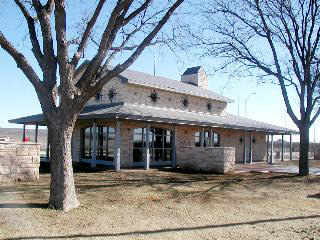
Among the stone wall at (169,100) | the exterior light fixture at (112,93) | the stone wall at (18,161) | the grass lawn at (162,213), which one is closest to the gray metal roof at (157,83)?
the stone wall at (169,100)

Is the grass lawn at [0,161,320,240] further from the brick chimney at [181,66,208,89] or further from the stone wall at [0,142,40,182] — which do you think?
the brick chimney at [181,66,208,89]

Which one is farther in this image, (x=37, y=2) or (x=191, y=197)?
(x=191, y=197)

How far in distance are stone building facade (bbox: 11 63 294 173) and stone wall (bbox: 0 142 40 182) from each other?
201 inches

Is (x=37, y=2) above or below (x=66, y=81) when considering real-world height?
above

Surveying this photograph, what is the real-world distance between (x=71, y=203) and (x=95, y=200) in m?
1.32

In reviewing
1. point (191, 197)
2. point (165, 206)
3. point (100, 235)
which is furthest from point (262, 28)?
point (100, 235)

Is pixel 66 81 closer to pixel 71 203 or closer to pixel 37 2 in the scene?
pixel 37 2

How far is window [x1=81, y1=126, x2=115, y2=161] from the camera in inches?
830

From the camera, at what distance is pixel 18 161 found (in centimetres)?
1320

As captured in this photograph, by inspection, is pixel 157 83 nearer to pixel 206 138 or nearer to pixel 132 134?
pixel 132 134

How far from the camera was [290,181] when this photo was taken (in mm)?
16484

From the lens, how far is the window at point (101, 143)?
21094 millimetres

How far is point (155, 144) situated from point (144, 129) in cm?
165

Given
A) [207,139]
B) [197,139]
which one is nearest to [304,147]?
[197,139]
